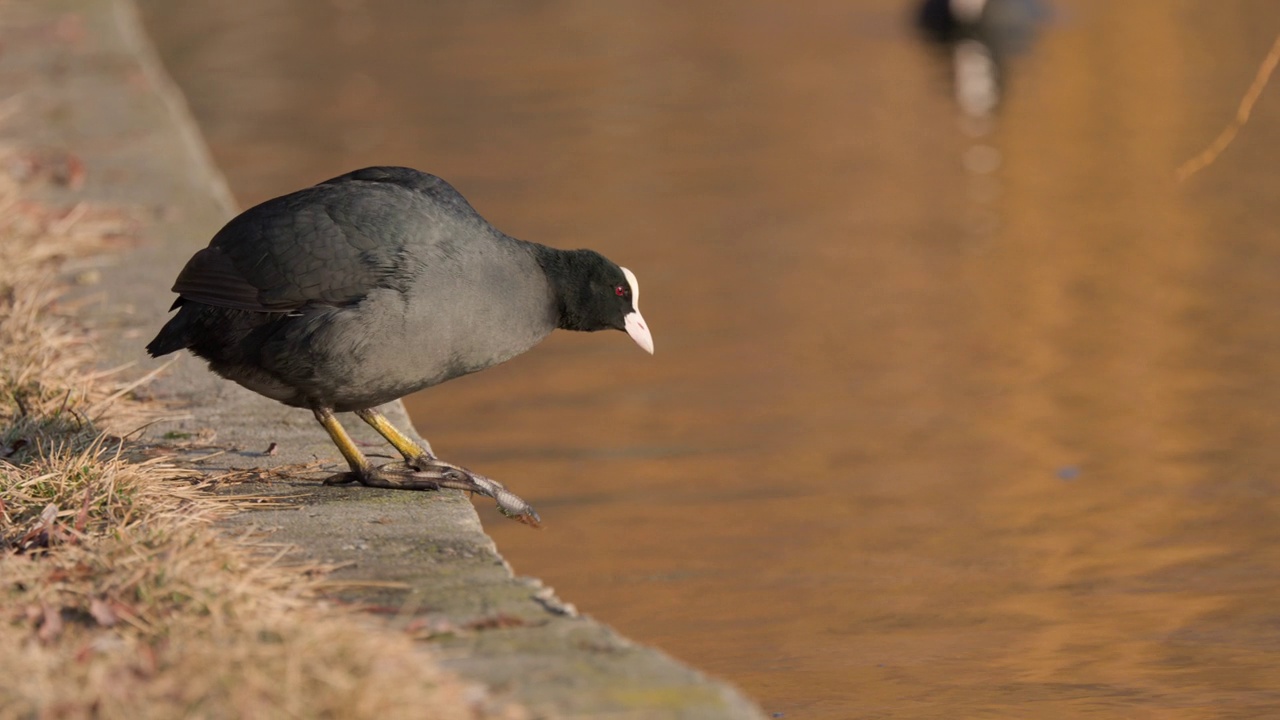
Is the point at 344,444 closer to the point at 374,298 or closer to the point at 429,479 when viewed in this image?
the point at 429,479

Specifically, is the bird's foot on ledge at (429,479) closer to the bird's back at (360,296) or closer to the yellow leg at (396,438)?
the yellow leg at (396,438)

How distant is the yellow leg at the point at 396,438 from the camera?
5000mm

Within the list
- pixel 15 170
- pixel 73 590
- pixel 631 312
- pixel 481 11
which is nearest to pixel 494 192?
pixel 15 170

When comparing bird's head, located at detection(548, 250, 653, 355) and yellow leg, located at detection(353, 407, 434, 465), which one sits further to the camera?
yellow leg, located at detection(353, 407, 434, 465)

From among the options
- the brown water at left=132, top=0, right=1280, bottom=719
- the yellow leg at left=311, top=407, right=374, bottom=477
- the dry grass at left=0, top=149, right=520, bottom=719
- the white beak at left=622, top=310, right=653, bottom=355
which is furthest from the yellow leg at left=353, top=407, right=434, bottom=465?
the brown water at left=132, top=0, right=1280, bottom=719

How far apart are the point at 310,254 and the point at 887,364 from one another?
4157mm

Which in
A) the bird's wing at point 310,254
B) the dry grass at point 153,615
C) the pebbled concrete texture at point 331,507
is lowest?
the dry grass at point 153,615

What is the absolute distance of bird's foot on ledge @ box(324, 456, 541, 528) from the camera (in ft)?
15.9

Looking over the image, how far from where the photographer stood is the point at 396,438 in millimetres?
5035

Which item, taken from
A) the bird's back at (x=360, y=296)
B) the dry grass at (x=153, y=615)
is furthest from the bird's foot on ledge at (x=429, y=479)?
the dry grass at (x=153, y=615)

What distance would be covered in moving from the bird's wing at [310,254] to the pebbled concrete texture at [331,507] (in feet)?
1.83

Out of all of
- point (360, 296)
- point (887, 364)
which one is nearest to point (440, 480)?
point (360, 296)

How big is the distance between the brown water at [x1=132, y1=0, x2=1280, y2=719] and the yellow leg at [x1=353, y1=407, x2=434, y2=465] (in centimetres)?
91

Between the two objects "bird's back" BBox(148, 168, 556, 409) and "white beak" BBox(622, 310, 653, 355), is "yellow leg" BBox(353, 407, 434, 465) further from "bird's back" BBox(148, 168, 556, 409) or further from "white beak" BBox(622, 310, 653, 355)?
"white beak" BBox(622, 310, 653, 355)
